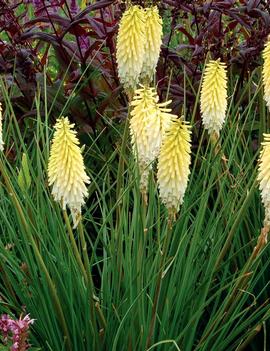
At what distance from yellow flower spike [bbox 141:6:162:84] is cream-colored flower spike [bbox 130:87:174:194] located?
9.6 inches

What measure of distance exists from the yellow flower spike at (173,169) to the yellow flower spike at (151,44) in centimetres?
43

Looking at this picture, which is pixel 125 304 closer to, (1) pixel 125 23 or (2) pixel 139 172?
(2) pixel 139 172

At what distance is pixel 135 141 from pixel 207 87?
490 millimetres

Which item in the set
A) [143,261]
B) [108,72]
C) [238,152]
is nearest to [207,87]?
[143,261]

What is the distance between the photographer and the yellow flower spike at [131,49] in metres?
2.54

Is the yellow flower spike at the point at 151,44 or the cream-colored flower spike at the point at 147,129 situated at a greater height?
the yellow flower spike at the point at 151,44

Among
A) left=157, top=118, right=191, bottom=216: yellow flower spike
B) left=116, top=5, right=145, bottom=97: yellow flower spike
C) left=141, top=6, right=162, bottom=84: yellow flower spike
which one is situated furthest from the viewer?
left=141, top=6, right=162, bottom=84: yellow flower spike

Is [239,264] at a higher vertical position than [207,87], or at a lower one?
lower

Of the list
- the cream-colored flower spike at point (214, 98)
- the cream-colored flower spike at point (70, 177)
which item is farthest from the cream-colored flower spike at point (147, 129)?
the cream-colored flower spike at point (214, 98)

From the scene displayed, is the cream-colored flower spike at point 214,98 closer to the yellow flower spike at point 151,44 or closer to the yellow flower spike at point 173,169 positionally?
the yellow flower spike at point 151,44

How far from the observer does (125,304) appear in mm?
2730

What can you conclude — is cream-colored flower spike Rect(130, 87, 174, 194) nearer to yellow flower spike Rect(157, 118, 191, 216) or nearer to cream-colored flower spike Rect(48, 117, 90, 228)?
yellow flower spike Rect(157, 118, 191, 216)

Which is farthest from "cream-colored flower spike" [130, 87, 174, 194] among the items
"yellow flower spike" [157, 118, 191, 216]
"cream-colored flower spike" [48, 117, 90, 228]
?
"cream-colored flower spike" [48, 117, 90, 228]

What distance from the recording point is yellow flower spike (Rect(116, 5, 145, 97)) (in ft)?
8.34
